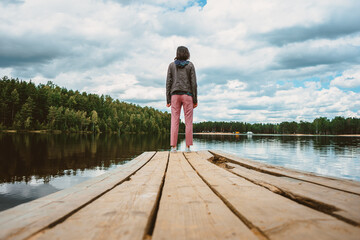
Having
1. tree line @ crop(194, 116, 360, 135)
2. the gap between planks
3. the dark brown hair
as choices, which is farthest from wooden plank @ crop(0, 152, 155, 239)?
tree line @ crop(194, 116, 360, 135)

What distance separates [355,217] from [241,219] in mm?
565

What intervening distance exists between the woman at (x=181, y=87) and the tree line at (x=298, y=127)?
149696 millimetres

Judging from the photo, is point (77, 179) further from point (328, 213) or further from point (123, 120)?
point (123, 120)

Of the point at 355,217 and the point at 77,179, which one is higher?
the point at 355,217

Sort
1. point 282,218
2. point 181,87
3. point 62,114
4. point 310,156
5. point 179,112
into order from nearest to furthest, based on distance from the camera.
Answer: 1. point 282,218
2. point 181,87
3. point 179,112
4. point 310,156
5. point 62,114

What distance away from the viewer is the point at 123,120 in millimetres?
99562

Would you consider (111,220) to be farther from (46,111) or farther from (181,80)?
(46,111)

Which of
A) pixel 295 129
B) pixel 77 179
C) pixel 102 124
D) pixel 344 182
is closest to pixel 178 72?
pixel 77 179

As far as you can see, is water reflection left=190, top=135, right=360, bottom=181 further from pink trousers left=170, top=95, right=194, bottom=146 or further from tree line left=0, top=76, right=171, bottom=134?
tree line left=0, top=76, right=171, bottom=134

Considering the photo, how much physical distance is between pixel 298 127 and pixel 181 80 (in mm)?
167643

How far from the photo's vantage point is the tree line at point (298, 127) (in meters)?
125

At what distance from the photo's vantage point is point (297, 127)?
502ft

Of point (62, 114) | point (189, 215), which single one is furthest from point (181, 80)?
point (62, 114)

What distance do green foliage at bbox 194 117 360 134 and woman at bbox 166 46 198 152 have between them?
149696 millimetres
